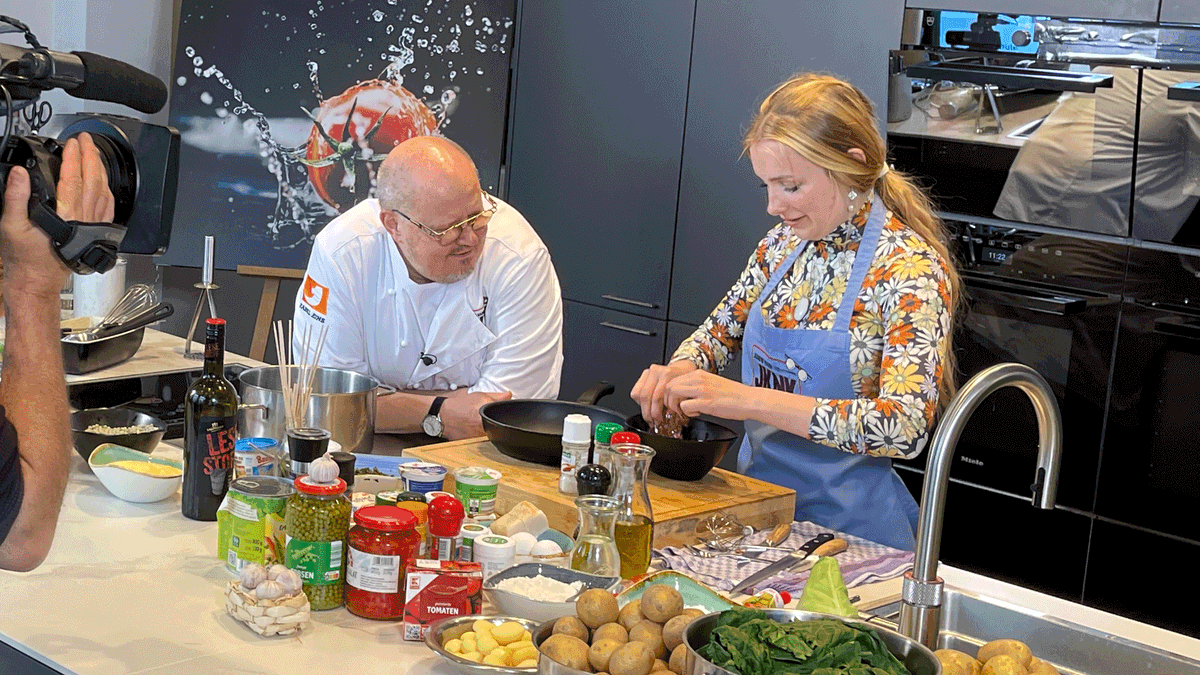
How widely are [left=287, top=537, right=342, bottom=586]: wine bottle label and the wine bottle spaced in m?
0.36

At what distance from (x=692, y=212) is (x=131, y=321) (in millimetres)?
1665

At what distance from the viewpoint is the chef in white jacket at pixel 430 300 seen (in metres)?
2.64

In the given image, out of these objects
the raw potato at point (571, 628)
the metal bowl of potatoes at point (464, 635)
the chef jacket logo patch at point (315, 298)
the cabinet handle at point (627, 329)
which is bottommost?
the metal bowl of potatoes at point (464, 635)

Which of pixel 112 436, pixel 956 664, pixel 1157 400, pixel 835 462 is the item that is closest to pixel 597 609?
pixel 956 664

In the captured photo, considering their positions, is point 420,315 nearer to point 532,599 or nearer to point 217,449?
point 217,449

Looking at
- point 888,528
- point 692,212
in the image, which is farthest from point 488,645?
point 692,212

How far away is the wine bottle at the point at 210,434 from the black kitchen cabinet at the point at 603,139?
212 centimetres

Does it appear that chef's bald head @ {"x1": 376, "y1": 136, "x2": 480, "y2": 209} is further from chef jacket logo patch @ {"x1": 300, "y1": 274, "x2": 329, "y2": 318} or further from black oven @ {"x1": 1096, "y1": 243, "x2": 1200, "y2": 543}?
black oven @ {"x1": 1096, "y1": 243, "x2": 1200, "y2": 543}

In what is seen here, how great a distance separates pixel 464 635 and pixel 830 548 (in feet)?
2.26

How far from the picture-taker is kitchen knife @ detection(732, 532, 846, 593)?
1.72 m

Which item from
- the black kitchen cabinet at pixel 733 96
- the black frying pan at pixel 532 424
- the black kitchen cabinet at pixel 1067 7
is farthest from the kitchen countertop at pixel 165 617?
the black kitchen cabinet at pixel 733 96

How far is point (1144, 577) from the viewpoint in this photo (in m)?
3.02

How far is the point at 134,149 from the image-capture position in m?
1.52

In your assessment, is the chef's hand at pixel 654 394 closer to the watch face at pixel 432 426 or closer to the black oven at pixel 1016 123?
the watch face at pixel 432 426
